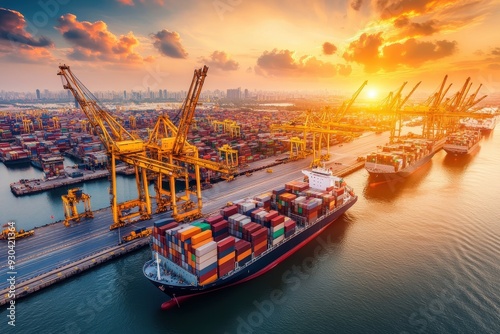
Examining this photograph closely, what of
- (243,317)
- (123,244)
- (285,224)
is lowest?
(243,317)

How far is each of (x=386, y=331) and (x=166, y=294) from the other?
725 inches

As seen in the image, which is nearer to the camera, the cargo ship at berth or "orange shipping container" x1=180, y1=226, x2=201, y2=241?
the cargo ship at berth

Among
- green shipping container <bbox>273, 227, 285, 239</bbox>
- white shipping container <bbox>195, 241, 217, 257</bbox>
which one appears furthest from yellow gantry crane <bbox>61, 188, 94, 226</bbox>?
green shipping container <bbox>273, 227, 285, 239</bbox>

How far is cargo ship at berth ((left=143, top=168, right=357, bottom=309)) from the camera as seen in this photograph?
22359 millimetres

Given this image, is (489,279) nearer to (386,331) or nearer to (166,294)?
(386,331)

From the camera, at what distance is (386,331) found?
20.2 m

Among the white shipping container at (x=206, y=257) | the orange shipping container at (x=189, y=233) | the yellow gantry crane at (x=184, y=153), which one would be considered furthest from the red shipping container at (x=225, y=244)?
the yellow gantry crane at (x=184, y=153)

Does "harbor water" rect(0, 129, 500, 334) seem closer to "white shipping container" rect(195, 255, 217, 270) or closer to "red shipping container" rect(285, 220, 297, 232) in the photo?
"red shipping container" rect(285, 220, 297, 232)

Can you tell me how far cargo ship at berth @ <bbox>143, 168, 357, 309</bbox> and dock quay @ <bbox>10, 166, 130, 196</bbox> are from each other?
4156 cm

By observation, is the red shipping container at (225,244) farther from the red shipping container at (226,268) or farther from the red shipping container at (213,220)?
the red shipping container at (213,220)

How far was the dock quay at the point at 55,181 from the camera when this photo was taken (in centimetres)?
5253

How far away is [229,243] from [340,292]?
11.2 m

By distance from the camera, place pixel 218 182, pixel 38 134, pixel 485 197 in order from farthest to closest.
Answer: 1. pixel 38 134
2. pixel 218 182
3. pixel 485 197

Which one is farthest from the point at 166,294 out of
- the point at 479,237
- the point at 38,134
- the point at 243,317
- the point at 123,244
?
the point at 38,134
